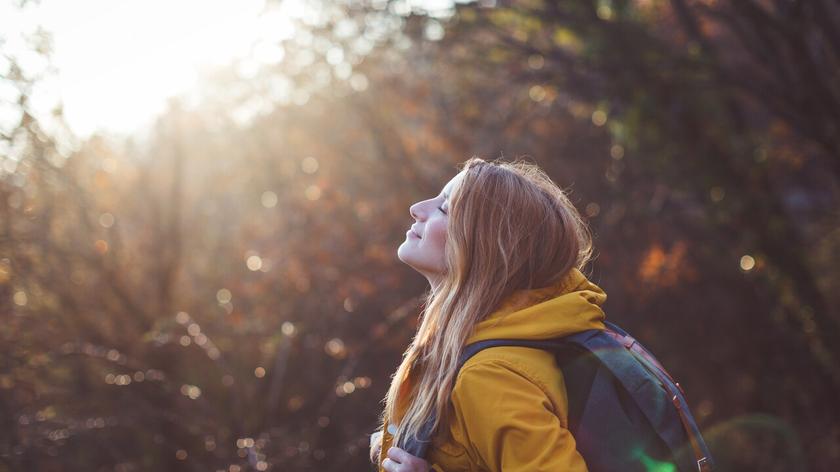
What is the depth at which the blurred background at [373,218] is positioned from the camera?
5062mm

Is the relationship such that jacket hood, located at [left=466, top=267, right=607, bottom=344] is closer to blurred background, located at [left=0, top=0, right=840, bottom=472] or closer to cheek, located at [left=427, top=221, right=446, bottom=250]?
cheek, located at [left=427, top=221, right=446, bottom=250]

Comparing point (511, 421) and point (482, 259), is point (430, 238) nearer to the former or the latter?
point (482, 259)

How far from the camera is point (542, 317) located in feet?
6.38

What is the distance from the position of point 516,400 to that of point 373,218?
6.03 metres

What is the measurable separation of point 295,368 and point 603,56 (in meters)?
3.35

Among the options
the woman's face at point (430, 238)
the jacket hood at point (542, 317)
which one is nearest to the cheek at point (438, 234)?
the woman's face at point (430, 238)

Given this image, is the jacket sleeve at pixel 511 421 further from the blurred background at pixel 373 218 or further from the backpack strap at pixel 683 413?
the blurred background at pixel 373 218

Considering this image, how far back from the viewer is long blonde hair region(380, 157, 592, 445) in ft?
6.87

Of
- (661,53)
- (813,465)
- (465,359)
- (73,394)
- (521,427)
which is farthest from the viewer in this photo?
(813,465)

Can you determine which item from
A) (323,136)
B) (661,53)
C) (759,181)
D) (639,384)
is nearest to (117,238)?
(323,136)

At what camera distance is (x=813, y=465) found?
639cm

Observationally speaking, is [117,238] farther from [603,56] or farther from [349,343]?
[603,56]

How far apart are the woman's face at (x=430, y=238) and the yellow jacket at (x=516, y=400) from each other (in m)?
0.31

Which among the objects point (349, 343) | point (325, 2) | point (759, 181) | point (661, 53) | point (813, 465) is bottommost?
point (813, 465)
